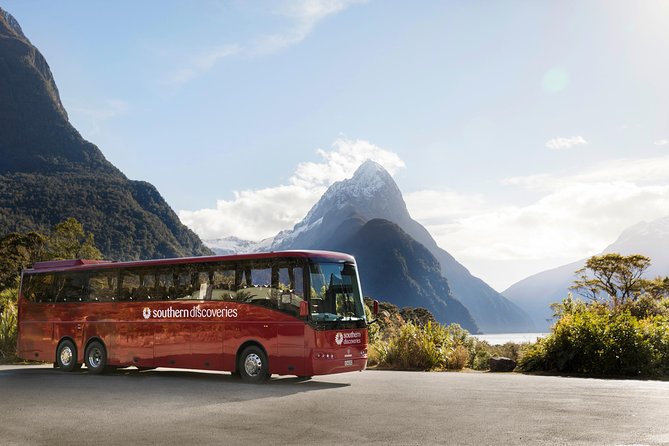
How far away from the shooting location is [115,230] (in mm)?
114938

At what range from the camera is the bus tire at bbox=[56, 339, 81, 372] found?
2017 centimetres

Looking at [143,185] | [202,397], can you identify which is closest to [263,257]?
[202,397]

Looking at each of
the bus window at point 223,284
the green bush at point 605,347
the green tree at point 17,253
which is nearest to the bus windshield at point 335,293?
the bus window at point 223,284

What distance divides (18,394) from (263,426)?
7.06m

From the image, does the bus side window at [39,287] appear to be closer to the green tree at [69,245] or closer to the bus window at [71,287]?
the bus window at [71,287]

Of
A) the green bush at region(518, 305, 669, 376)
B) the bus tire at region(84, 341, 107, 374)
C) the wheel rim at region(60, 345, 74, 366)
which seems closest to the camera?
the green bush at region(518, 305, 669, 376)

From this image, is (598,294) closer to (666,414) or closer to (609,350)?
(609,350)

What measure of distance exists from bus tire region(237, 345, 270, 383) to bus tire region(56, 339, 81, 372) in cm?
644

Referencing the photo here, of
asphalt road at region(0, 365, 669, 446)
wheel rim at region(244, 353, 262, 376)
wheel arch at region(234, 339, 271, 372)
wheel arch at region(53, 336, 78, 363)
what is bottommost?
asphalt road at region(0, 365, 669, 446)

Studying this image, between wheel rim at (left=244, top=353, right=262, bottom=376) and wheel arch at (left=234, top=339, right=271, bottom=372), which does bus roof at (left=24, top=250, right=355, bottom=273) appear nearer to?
wheel arch at (left=234, top=339, right=271, bottom=372)

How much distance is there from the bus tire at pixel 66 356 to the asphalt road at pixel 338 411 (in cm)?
290

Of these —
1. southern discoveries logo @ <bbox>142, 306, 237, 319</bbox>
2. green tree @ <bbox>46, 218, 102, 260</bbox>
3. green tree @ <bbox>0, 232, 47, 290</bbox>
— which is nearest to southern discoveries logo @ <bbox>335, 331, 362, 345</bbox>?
southern discoveries logo @ <bbox>142, 306, 237, 319</bbox>

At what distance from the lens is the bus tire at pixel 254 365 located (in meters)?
16.0

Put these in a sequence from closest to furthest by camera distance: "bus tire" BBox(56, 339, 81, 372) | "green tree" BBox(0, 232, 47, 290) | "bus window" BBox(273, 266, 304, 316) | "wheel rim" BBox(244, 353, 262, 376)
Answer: "bus window" BBox(273, 266, 304, 316) < "wheel rim" BBox(244, 353, 262, 376) < "bus tire" BBox(56, 339, 81, 372) < "green tree" BBox(0, 232, 47, 290)
